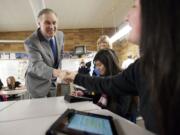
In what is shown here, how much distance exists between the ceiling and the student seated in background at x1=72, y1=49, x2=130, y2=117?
218 centimetres

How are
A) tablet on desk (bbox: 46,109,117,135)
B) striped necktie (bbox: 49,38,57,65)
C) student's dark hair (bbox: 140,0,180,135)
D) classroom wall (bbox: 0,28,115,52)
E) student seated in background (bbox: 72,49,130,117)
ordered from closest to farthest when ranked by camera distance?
1. student's dark hair (bbox: 140,0,180,135)
2. tablet on desk (bbox: 46,109,117,135)
3. student seated in background (bbox: 72,49,130,117)
4. striped necktie (bbox: 49,38,57,65)
5. classroom wall (bbox: 0,28,115,52)

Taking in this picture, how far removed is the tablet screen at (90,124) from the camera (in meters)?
0.64

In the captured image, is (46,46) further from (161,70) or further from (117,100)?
(161,70)

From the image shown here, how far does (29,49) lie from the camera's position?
68.0 inches

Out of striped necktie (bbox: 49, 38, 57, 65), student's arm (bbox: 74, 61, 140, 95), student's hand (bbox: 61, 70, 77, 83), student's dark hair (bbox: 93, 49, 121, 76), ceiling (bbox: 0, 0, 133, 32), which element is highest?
ceiling (bbox: 0, 0, 133, 32)

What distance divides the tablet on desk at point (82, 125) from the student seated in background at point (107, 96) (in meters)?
0.77

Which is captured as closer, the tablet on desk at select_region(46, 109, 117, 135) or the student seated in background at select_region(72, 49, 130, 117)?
the tablet on desk at select_region(46, 109, 117, 135)

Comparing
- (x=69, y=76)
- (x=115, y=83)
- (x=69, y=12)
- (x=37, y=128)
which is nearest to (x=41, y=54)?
(x=69, y=76)

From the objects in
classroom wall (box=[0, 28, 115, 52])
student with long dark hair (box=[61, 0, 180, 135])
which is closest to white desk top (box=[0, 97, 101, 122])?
student with long dark hair (box=[61, 0, 180, 135])

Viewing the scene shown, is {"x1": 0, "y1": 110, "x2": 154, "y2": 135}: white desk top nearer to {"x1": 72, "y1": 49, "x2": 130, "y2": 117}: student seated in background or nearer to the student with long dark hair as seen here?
the student with long dark hair

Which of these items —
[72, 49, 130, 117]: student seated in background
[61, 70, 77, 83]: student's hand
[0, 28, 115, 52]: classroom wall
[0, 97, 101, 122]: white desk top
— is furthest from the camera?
[0, 28, 115, 52]: classroom wall

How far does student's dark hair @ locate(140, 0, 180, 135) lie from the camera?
473 mm

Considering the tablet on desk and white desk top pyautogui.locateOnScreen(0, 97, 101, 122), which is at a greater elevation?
→ the tablet on desk

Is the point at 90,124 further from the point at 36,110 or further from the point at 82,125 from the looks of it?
the point at 36,110
